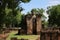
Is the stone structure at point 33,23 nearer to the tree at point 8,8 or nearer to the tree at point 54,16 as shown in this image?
the tree at point 8,8

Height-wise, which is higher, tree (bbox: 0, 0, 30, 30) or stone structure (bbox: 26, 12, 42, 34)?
tree (bbox: 0, 0, 30, 30)

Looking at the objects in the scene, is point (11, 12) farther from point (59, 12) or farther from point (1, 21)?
point (59, 12)

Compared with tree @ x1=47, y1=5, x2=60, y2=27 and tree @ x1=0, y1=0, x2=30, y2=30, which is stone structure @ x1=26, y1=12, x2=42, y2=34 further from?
tree @ x1=47, y1=5, x2=60, y2=27

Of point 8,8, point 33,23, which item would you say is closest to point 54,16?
point 33,23

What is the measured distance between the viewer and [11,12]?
22.5 m

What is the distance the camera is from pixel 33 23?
2684 cm

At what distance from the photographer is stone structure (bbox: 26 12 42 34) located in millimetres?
25984

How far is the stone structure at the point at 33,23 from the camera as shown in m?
26.0

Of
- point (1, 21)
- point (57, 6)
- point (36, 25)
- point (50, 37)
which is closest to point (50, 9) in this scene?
point (57, 6)

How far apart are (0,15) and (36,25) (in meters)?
5.87

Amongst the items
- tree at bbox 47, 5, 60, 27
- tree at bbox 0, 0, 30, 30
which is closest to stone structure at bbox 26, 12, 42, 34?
tree at bbox 0, 0, 30, 30

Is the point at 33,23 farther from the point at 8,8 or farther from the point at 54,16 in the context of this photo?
the point at 54,16

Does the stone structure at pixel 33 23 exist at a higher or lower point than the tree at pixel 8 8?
lower

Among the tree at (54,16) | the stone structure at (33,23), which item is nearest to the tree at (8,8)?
the stone structure at (33,23)
